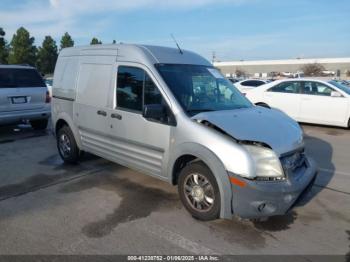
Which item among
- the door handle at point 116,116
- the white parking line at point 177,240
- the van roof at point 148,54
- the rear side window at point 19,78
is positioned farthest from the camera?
the rear side window at point 19,78

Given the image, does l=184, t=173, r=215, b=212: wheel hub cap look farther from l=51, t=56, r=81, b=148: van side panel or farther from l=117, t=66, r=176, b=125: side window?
l=51, t=56, r=81, b=148: van side panel

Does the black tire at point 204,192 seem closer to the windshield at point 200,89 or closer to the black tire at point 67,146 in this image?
the windshield at point 200,89

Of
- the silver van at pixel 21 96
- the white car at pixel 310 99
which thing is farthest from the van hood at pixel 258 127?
the white car at pixel 310 99

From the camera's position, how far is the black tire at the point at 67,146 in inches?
239

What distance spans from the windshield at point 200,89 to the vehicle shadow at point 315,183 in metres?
1.51

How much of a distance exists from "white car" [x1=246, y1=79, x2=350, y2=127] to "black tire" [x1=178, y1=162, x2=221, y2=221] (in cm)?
702

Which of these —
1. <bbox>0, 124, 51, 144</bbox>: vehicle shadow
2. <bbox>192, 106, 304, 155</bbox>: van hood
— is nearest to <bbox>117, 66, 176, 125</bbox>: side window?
<bbox>192, 106, 304, 155</bbox>: van hood

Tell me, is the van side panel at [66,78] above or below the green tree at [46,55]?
below

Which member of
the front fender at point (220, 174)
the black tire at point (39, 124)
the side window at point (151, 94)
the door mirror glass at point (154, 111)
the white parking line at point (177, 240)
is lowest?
the white parking line at point (177, 240)

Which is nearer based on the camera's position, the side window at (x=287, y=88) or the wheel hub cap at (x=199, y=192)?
the wheel hub cap at (x=199, y=192)

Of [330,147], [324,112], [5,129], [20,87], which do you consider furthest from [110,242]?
[324,112]

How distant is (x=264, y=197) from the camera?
3473 mm

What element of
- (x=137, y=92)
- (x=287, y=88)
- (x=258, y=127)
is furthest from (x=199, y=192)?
(x=287, y=88)

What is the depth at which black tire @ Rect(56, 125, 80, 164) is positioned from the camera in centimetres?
606
